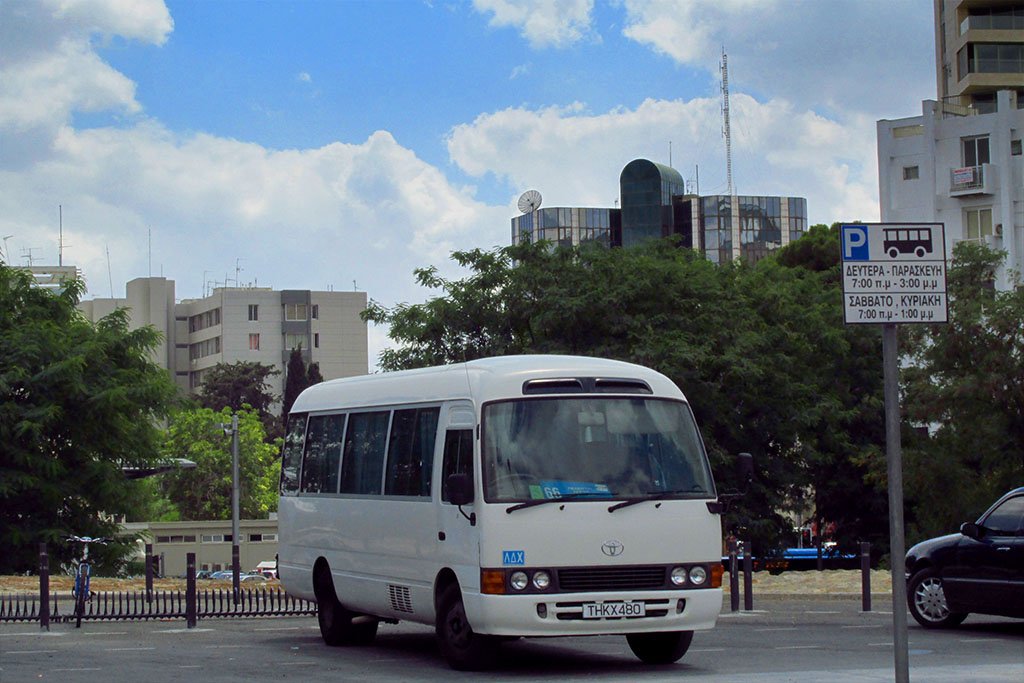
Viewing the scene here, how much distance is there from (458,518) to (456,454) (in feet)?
2.08

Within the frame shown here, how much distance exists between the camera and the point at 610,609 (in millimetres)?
12680

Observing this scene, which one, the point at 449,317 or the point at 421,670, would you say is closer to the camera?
the point at 421,670

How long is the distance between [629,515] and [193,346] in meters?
136

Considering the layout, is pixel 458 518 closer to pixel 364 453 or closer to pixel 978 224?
pixel 364 453

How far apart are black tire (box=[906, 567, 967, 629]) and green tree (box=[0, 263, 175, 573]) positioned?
2459cm

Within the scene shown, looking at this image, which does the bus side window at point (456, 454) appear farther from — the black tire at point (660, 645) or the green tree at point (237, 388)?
the green tree at point (237, 388)

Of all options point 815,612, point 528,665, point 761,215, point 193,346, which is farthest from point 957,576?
point 761,215

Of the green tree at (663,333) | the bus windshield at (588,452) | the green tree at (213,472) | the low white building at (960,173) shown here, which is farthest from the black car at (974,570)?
the green tree at (213,472)

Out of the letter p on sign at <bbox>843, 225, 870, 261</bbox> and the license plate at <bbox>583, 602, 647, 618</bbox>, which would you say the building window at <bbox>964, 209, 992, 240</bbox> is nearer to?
the license plate at <bbox>583, 602, 647, 618</bbox>

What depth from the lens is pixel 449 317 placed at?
40.2 metres

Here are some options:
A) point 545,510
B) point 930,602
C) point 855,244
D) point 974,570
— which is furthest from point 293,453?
point 855,244

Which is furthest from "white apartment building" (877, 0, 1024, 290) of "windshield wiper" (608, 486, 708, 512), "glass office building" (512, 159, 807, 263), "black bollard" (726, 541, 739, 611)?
"glass office building" (512, 159, 807, 263)

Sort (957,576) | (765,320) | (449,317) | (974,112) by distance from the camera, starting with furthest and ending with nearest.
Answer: (974,112)
(765,320)
(449,317)
(957,576)

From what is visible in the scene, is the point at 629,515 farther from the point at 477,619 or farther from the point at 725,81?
the point at 725,81
